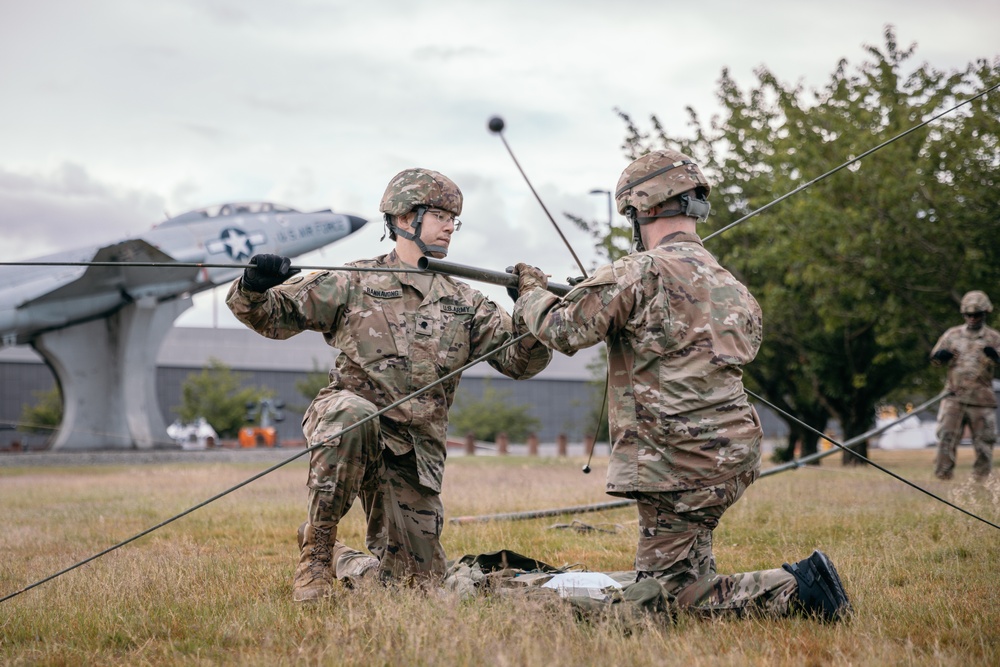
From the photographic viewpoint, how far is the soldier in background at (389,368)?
18.7 ft

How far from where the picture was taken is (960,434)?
15.2m

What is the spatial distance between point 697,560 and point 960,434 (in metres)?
11.6

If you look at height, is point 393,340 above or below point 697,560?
above

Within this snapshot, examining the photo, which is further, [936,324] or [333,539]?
[936,324]

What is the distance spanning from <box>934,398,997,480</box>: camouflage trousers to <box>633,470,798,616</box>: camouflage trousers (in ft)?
33.6

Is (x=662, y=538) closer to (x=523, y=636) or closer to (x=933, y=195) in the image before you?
(x=523, y=636)

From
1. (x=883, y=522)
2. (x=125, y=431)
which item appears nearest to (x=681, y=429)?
(x=883, y=522)

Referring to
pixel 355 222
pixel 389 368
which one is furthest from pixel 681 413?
pixel 355 222

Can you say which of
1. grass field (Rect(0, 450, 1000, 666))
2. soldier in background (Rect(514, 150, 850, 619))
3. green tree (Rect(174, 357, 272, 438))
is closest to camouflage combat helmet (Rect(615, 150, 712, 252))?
soldier in background (Rect(514, 150, 850, 619))

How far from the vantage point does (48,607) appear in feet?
17.6

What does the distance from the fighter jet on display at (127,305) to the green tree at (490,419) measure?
19.6 meters

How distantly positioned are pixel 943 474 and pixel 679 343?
10.9 meters

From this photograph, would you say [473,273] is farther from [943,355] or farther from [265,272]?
[943,355]

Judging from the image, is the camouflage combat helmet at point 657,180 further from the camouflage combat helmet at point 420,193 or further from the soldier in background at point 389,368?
the camouflage combat helmet at point 420,193
